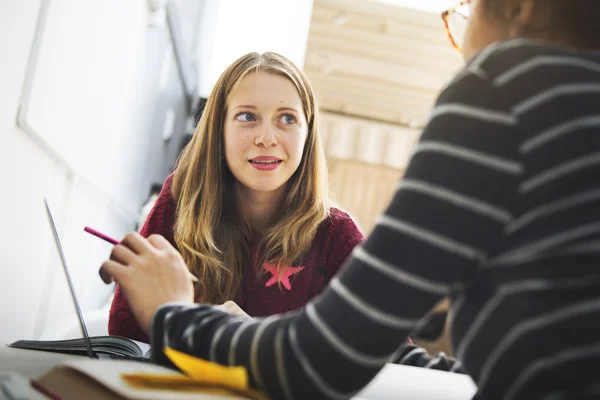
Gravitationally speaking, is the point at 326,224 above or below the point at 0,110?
below

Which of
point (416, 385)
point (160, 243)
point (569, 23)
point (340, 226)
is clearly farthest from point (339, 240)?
point (569, 23)

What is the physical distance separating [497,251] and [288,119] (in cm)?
98

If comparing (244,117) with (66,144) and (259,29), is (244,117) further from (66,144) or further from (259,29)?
(259,29)

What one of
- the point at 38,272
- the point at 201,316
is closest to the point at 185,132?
the point at 38,272

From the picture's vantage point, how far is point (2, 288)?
98 cm

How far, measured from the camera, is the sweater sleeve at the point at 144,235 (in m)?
1.23

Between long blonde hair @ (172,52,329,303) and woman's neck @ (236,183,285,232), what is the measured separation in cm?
2

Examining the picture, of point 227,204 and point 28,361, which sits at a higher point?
point 227,204

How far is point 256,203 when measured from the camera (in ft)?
4.73

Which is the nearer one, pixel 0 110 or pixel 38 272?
pixel 0 110

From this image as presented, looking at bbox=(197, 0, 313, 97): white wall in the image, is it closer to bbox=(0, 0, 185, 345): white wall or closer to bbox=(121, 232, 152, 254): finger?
bbox=(0, 0, 185, 345): white wall

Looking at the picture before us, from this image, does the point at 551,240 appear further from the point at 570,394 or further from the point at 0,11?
the point at 0,11

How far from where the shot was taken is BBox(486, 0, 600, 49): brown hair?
50 centimetres

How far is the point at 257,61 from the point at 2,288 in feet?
2.49
